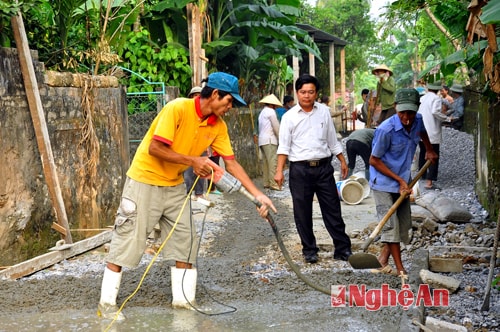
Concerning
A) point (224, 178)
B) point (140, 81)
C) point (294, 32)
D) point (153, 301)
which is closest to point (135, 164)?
point (224, 178)

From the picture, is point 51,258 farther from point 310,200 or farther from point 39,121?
point 310,200

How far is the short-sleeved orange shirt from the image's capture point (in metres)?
5.38

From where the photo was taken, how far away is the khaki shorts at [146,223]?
18.2ft

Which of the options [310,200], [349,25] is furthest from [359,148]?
[349,25]

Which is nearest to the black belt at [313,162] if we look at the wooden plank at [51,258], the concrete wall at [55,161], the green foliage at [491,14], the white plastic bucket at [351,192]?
the wooden plank at [51,258]

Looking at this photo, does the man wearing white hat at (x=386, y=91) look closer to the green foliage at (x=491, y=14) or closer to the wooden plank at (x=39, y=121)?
the wooden plank at (x=39, y=121)

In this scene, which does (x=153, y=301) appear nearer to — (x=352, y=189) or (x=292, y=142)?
(x=292, y=142)

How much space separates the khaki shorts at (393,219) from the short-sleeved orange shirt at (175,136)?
194 centimetres

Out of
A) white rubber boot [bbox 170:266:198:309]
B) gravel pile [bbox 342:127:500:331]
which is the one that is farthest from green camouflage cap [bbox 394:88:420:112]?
white rubber boot [bbox 170:266:198:309]

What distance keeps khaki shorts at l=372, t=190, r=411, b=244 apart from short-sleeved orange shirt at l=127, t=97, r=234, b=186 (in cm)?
194

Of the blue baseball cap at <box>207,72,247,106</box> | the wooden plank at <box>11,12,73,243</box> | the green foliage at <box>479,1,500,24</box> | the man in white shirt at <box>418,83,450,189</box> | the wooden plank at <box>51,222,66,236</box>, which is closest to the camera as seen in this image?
the green foliage at <box>479,1,500,24</box>

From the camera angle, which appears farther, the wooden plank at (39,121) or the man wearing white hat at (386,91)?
the man wearing white hat at (386,91)

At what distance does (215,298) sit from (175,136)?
59.0 inches

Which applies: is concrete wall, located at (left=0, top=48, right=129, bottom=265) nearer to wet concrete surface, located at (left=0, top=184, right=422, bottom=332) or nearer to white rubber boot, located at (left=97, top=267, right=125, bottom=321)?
wet concrete surface, located at (left=0, top=184, right=422, bottom=332)
